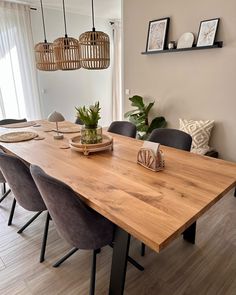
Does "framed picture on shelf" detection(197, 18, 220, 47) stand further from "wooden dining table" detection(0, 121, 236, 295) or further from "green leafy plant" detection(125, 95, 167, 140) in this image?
"wooden dining table" detection(0, 121, 236, 295)

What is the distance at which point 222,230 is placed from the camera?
212 cm

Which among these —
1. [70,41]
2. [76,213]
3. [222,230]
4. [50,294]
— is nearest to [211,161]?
[222,230]

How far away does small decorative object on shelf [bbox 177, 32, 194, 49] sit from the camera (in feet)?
10.2

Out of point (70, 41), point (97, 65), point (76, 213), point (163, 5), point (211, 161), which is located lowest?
point (76, 213)

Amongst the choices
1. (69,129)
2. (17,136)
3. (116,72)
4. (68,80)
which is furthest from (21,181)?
(116,72)

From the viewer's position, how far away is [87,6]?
15.1ft

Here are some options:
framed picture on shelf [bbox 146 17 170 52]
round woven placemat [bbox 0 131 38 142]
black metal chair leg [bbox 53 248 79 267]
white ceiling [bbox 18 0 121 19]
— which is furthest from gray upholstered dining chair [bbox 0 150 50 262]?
white ceiling [bbox 18 0 121 19]

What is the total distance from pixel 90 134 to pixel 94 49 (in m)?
0.73

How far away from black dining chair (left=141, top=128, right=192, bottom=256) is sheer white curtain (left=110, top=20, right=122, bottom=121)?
382cm

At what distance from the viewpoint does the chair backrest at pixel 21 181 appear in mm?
1521

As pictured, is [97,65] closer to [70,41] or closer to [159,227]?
[70,41]

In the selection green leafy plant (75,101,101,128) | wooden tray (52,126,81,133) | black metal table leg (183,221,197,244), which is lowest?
black metal table leg (183,221,197,244)

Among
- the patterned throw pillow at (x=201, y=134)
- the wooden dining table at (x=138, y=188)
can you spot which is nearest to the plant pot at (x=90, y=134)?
the wooden dining table at (x=138, y=188)

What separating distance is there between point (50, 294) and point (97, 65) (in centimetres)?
179
